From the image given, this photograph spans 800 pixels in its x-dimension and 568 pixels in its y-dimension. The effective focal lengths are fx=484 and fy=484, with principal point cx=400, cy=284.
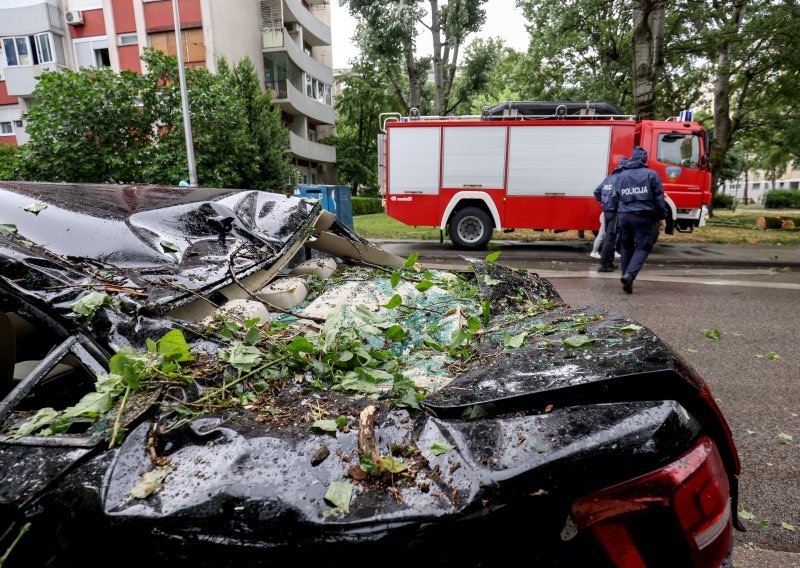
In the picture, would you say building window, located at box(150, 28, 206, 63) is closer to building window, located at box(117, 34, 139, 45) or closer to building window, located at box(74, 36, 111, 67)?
building window, located at box(117, 34, 139, 45)

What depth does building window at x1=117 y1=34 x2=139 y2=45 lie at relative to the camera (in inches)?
866

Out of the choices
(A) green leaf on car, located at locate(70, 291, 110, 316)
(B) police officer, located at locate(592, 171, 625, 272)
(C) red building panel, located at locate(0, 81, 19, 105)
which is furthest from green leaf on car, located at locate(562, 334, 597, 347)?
(C) red building panel, located at locate(0, 81, 19, 105)

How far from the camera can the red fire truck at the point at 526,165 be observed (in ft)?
35.7

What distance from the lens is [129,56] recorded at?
2220 cm

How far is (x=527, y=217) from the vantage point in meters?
11.5

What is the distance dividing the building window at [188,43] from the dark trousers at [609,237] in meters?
20.6

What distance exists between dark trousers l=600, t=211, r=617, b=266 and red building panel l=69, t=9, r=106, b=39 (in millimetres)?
25102

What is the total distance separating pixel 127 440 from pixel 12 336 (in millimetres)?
985

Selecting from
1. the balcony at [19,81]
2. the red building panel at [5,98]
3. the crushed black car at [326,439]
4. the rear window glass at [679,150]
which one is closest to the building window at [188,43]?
the balcony at [19,81]

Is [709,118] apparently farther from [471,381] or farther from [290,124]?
[471,381]

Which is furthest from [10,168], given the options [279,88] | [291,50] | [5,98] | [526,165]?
[5,98]

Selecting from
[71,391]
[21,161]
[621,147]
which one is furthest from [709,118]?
[71,391]

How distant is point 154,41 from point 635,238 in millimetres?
23155

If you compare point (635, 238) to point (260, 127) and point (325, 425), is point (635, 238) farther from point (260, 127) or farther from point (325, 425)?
point (260, 127)
